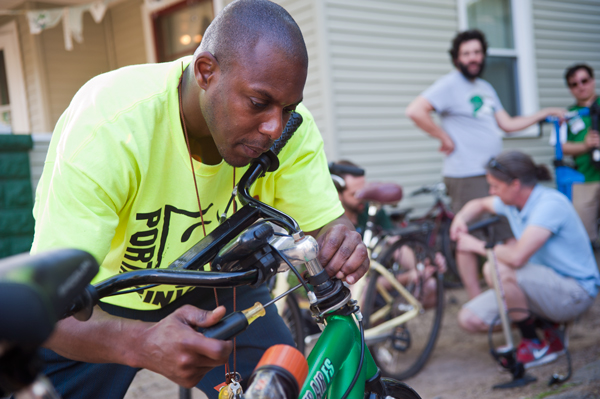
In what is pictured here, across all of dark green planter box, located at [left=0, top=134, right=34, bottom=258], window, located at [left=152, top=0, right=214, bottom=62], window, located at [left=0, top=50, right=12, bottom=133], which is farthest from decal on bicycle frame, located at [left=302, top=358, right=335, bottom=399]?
window, located at [left=0, top=50, right=12, bottom=133]

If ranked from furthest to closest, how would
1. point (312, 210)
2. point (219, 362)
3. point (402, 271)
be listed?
1. point (402, 271)
2. point (312, 210)
3. point (219, 362)

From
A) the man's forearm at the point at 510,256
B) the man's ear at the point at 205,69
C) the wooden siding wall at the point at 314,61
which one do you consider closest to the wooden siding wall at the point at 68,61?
the wooden siding wall at the point at 314,61

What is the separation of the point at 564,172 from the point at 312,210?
4.51 meters

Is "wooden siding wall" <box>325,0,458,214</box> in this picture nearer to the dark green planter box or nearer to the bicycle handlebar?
the bicycle handlebar

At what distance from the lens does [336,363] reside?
4.37 ft

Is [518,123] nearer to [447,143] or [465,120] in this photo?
[465,120]

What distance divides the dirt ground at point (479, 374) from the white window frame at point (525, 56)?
12.5ft

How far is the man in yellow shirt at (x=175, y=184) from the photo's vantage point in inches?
44.5

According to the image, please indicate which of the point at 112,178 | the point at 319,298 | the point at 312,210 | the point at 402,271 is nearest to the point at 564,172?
the point at 402,271

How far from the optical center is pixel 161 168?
1.55 m

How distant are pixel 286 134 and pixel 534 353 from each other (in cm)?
300

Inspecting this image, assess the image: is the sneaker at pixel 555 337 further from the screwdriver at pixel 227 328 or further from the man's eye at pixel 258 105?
the screwdriver at pixel 227 328

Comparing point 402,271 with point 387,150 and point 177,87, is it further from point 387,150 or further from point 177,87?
point 177,87

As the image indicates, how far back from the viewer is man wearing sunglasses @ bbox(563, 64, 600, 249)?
580 centimetres
